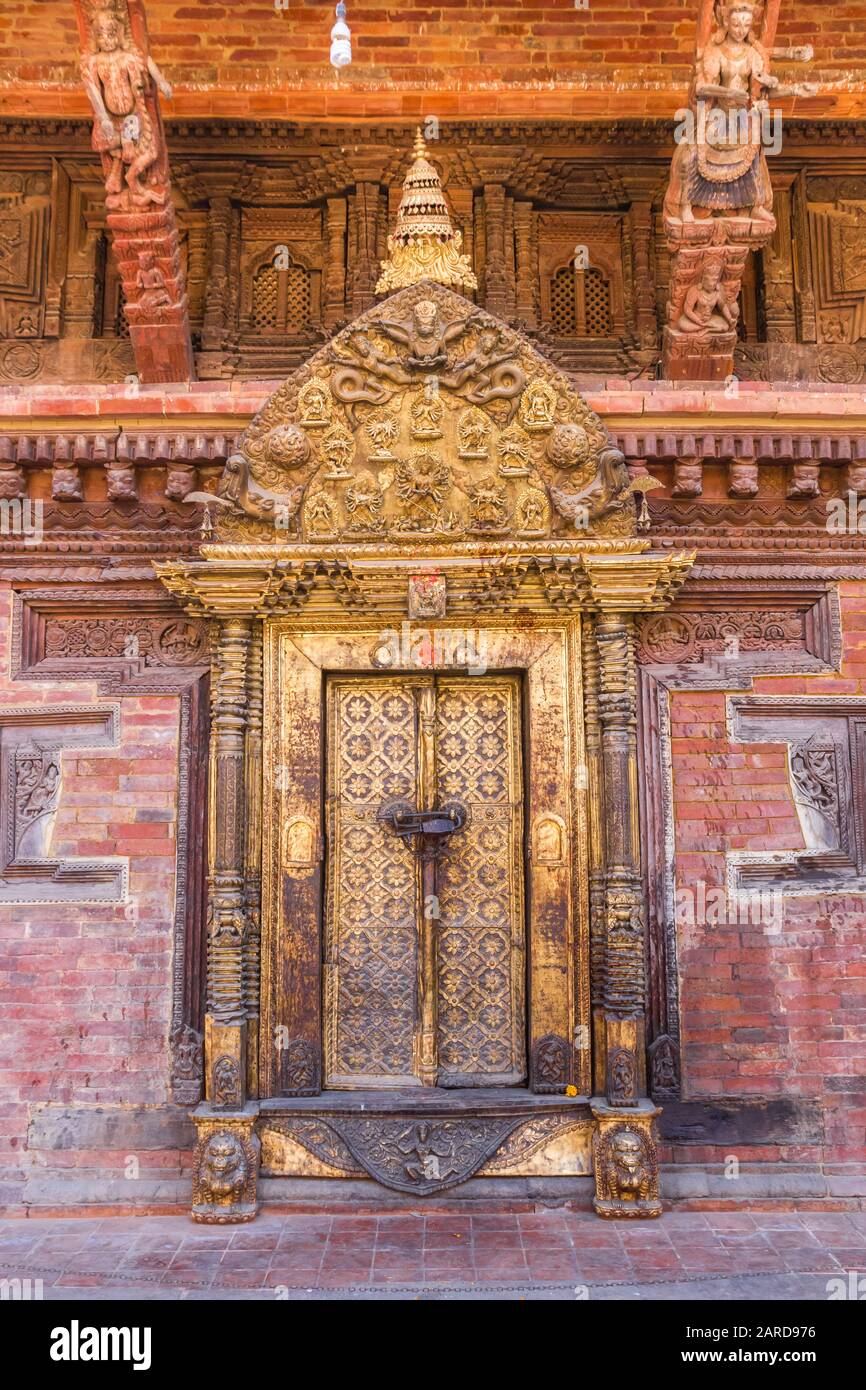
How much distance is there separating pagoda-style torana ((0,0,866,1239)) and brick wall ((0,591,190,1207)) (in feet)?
0.06

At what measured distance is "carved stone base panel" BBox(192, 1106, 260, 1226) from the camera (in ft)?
16.5

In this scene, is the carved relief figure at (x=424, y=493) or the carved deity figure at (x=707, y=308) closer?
the carved relief figure at (x=424, y=493)

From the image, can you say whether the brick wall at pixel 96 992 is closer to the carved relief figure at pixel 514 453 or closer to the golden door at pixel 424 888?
the golden door at pixel 424 888

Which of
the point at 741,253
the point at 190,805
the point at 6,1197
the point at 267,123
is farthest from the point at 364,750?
the point at 267,123

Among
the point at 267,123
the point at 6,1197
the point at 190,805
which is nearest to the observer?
the point at 6,1197

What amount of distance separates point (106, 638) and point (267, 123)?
12.7 feet

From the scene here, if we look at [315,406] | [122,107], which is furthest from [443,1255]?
[122,107]

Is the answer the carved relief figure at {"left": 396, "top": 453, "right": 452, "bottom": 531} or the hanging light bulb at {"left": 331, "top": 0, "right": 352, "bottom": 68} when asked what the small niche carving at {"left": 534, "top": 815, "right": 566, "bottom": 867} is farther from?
the hanging light bulb at {"left": 331, "top": 0, "right": 352, "bottom": 68}

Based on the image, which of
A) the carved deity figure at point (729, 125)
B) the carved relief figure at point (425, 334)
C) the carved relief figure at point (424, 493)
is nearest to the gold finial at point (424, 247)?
the carved relief figure at point (425, 334)

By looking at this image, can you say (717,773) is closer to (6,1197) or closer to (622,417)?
(622,417)

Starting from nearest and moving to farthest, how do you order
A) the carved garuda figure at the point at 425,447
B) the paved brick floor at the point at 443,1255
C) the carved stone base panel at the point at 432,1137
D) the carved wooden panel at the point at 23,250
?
the paved brick floor at the point at 443,1255 → the carved stone base panel at the point at 432,1137 → the carved garuda figure at the point at 425,447 → the carved wooden panel at the point at 23,250

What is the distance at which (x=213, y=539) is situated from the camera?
18.1 feet

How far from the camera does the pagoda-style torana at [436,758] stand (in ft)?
17.4

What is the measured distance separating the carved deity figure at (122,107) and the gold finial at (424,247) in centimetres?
139
